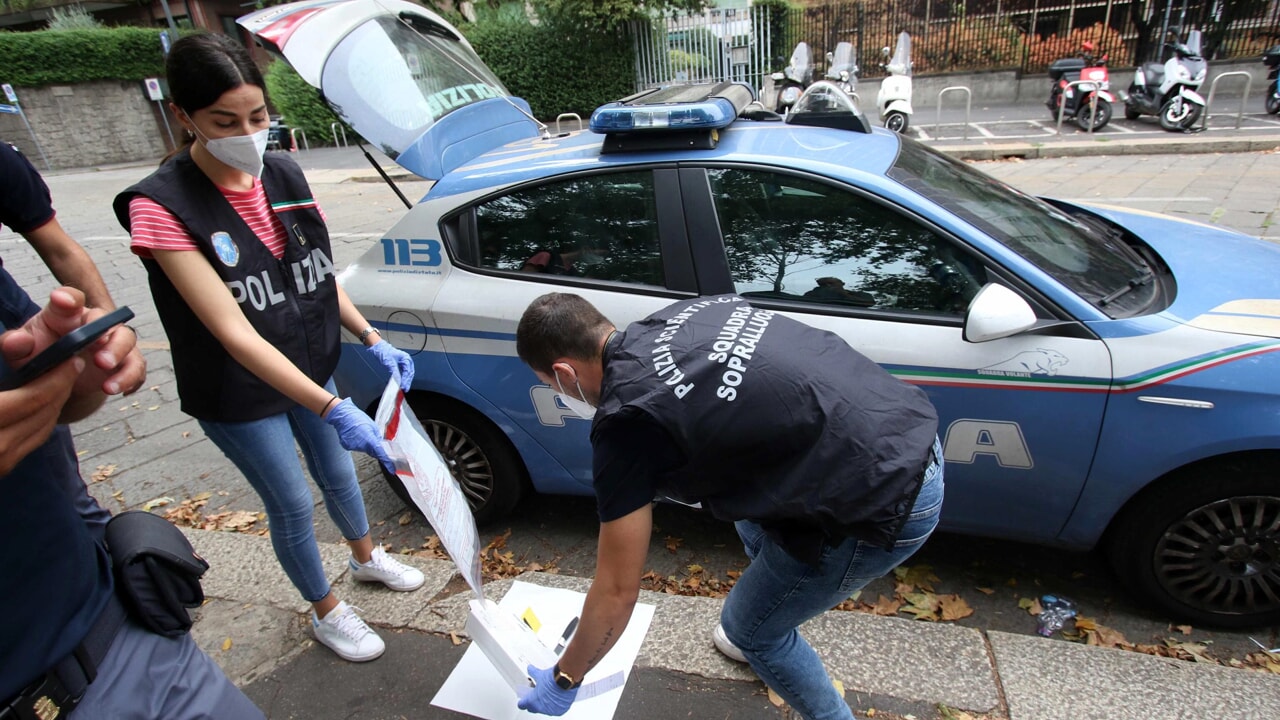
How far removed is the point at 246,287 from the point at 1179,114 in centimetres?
1274

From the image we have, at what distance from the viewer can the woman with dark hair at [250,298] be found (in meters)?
1.84

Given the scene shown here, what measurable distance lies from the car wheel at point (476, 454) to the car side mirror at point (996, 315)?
180cm

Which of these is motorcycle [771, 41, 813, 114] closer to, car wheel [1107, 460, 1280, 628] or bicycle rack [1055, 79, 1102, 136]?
bicycle rack [1055, 79, 1102, 136]

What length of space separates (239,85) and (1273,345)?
9.52 ft

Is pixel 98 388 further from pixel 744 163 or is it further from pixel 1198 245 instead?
pixel 1198 245

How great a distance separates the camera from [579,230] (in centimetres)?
279

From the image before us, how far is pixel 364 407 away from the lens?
314 cm

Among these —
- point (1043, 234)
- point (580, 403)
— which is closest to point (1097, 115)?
point (1043, 234)

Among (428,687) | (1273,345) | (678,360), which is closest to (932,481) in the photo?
(678,360)

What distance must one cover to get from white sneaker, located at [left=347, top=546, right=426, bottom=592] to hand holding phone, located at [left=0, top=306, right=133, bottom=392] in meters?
1.86

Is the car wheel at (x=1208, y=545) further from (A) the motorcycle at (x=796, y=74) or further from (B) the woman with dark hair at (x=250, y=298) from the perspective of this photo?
(A) the motorcycle at (x=796, y=74)

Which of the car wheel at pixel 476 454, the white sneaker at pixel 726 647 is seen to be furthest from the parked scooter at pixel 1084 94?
the white sneaker at pixel 726 647

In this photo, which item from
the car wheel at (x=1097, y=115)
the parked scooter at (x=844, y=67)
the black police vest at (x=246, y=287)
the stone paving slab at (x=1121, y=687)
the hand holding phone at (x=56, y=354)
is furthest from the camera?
the parked scooter at (x=844, y=67)

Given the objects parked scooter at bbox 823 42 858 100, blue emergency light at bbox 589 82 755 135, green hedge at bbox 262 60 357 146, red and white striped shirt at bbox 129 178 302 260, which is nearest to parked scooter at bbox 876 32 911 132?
parked scooter at bbox 823 42 858 100
